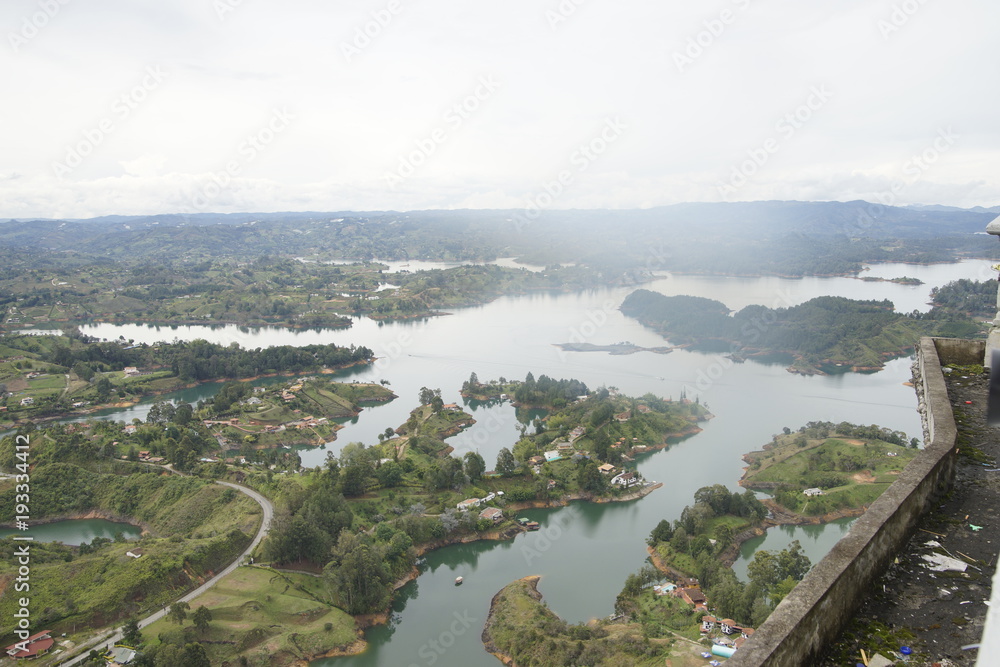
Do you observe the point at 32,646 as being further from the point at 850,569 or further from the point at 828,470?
the point at 828,470

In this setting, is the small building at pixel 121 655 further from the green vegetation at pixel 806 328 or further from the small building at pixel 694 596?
the green vegetation at pixel 806 328

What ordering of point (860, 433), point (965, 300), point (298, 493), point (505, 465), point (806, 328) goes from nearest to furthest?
point (298, 493) < point (505, 465) < point (860, 433) < point (806, 328) < point (965, 300)

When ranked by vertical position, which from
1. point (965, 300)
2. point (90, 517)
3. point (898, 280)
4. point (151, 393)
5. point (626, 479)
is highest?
point (898, 280)

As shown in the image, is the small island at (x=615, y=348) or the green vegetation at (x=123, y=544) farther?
the small island at (x=615, y=348)

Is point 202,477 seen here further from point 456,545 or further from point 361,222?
point 361,222

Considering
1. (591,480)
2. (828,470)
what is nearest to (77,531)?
(591,480)

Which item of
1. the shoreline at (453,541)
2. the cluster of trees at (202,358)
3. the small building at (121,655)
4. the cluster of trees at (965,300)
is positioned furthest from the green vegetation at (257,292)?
the small building at (121,655)
